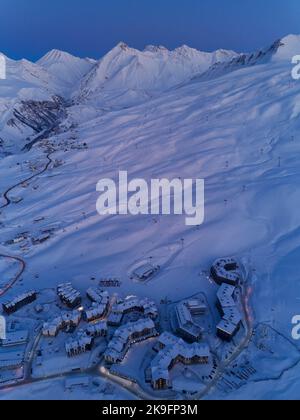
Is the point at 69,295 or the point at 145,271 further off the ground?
the point at 145,271

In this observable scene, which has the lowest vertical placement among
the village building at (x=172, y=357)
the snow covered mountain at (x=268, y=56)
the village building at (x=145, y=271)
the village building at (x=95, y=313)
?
the village building at (x=172, y=357)

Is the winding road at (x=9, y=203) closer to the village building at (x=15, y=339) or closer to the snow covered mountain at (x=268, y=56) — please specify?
the village building at (x=15, y=339)

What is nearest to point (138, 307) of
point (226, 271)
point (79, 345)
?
point (79, 345)

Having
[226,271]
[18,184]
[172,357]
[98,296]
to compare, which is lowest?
[172,357]

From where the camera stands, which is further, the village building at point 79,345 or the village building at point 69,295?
the village building at point 69,295

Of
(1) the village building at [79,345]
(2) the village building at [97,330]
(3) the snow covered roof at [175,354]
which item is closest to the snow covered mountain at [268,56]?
(3) the snow covered roof at [175,354]

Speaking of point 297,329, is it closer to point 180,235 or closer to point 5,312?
point 180,235

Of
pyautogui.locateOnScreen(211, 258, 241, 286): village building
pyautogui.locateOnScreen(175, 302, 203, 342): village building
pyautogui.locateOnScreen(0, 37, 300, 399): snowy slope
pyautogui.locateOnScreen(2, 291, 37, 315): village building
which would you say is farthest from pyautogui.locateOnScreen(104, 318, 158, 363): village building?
pyautogui.locateOnScreen(2, 291, 37, 315): village building

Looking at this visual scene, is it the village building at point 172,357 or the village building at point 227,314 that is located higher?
the village building at point 227,314

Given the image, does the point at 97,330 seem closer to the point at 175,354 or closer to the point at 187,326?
the point at 175,354
